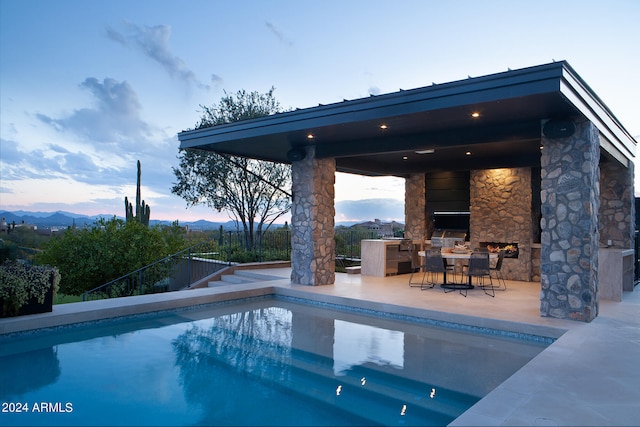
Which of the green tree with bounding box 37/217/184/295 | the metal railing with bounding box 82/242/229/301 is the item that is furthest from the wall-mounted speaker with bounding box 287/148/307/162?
the green tree with bounding box 37/217/184/295

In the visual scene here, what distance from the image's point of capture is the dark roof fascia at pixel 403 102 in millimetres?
4793

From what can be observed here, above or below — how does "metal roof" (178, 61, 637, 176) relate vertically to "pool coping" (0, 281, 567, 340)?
above

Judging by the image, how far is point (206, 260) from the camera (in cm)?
1209

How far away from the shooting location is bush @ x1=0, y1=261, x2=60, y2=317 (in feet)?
17.7

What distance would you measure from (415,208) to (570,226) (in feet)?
20.3

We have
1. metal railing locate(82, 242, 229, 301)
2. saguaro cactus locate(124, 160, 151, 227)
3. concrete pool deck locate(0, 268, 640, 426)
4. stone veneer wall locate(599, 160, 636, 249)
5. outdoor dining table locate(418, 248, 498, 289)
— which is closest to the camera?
concrete pool deck locate(0, 268, 640, 426)

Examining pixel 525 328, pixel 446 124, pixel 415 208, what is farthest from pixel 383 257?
pixel 525 328

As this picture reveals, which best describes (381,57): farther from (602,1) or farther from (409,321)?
(409,321)

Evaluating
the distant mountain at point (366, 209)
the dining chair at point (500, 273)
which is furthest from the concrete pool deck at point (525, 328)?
the distant mountain at point (366, 209)

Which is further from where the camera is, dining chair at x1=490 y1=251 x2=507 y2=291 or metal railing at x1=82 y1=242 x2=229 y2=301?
metal railing at x1=82 y1=242 x2=229 y2=301

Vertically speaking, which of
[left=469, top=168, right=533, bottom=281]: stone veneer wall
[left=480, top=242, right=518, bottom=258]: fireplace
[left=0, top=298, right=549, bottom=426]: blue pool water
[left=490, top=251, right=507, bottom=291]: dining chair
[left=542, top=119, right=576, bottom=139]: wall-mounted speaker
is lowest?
[left=0, top=298, right=549, bottom=426]: blue pool water

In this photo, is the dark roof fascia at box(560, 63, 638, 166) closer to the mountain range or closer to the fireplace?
the fireplace

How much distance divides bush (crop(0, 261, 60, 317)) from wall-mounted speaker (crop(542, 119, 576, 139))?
22.5ft

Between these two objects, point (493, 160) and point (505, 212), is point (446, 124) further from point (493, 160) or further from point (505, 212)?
point (505, 212)
